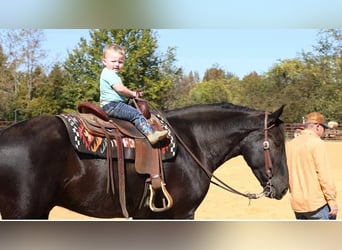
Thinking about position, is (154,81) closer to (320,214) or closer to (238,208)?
(238,208)

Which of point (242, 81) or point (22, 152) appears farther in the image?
point (242, 81)

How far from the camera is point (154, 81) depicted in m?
8.83

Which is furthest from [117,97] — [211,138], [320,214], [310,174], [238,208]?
[238,208]

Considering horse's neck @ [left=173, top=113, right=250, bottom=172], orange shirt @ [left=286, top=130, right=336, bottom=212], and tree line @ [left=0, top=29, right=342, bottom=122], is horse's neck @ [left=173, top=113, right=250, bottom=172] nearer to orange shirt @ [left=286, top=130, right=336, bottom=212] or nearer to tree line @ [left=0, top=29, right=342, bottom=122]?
orange shirt @ [left=286, top=130, right=336, bottom=212]

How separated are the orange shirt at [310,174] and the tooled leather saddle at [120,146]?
91 cm

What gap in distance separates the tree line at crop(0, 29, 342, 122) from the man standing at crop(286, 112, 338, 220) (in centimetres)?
283

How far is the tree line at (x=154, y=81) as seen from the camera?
252 inches

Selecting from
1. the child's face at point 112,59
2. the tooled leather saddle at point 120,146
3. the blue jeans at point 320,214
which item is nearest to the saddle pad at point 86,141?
the tooled leather saddle at point 120,146

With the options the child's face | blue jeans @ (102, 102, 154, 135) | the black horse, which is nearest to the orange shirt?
the black horse

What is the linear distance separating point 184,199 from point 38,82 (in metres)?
4.65

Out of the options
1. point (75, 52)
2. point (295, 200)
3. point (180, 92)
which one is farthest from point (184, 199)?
point (180, 92)

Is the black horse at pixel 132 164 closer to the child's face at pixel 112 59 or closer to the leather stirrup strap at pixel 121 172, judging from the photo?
the leather stirrup strap at pixel 121 172

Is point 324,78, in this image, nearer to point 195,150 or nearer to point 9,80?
point 9,80

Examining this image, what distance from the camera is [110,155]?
2.60m
